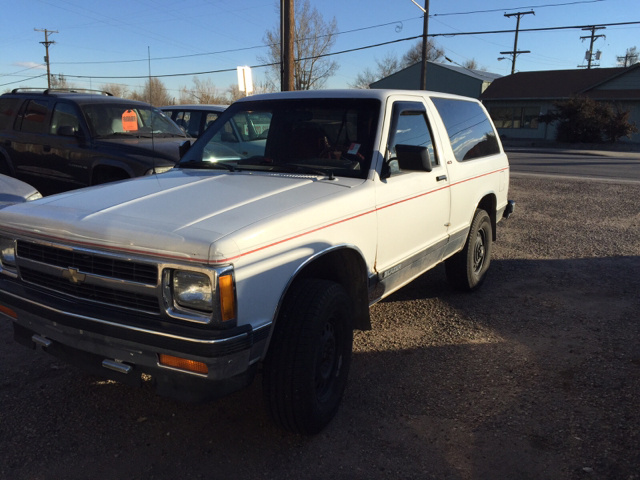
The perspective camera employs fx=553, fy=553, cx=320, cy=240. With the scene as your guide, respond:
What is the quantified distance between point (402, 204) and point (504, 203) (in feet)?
9.45

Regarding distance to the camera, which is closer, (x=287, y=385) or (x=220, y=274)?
(x=220, y=274)

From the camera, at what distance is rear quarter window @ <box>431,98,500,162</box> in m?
5.00

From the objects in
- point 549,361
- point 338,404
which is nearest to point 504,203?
point 549,361

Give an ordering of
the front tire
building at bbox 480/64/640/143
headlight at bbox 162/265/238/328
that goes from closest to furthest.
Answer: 1. headlight at bbox 162/265/238/328
2. the front tire
3. building at bbox 480/64/640/143

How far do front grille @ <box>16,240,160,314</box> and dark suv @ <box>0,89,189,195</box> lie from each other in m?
4.36

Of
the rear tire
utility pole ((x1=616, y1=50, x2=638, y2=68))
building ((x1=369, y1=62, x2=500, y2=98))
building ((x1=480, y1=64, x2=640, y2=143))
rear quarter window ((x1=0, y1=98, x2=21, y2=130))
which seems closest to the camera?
the rear tire

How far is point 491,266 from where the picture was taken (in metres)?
6.69

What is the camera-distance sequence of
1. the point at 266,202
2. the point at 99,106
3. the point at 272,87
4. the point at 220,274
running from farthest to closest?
the point at 272,87 < the point at 99,106 < the point at 266,202 < the point at 220,274

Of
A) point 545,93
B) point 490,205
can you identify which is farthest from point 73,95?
point 545,93

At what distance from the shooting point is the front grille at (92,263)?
260 cm

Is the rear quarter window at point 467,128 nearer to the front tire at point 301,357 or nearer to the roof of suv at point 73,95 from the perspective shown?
the front tire at point 301,357

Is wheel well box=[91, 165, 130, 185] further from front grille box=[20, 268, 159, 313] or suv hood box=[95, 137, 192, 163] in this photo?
front grille box=[20, 268, 159, 313]

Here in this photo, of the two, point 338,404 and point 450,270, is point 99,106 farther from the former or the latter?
point 338,404

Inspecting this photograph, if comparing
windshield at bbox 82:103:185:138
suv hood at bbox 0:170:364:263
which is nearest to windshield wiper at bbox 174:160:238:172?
suv hood at bbox 0:170:364:263
